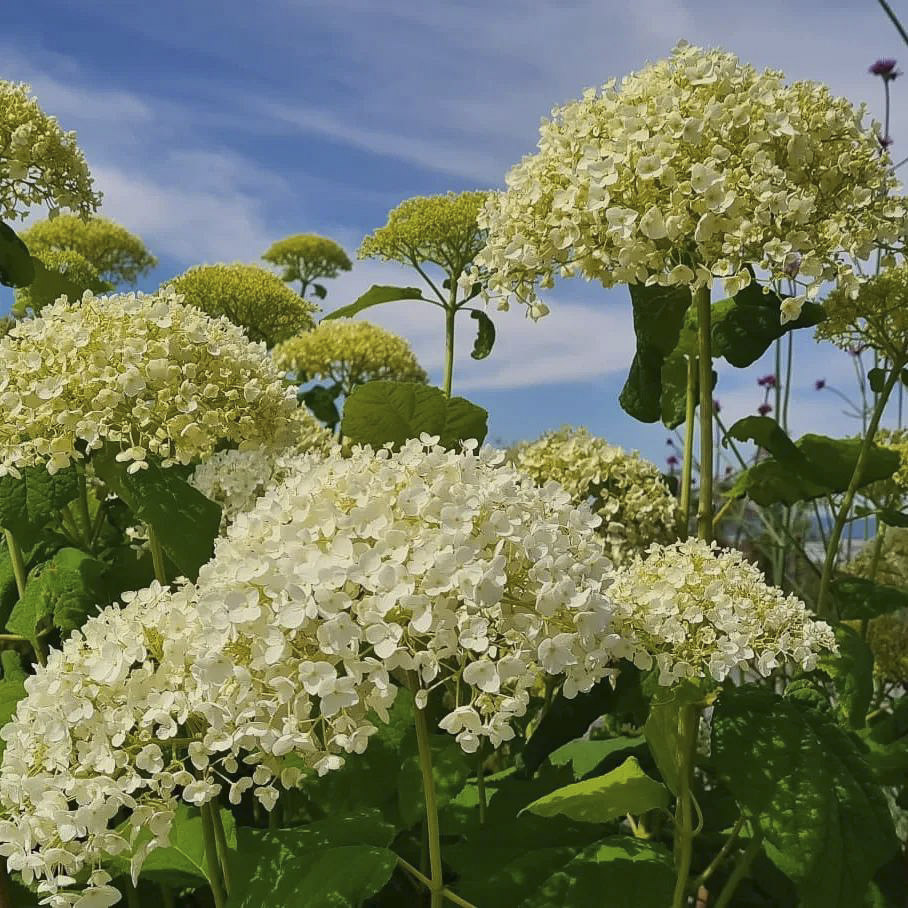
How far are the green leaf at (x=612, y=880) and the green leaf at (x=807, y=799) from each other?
0.57ft

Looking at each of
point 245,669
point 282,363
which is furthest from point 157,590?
point 282,363

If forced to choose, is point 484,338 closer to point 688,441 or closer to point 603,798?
point 688,441

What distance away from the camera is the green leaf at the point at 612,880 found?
4.89ft

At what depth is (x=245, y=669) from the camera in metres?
1.18

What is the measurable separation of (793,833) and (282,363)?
248cm

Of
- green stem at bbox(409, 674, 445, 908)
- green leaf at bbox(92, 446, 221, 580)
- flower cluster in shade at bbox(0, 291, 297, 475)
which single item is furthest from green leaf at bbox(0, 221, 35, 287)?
green stem at bbox(409, 674, 445, 908)

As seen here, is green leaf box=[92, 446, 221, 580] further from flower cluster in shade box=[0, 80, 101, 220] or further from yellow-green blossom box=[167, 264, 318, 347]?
yellow-green blossom box=[167, 264, 318, 347]

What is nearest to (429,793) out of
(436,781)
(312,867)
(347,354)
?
(312,867)

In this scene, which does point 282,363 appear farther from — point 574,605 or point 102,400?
point 574,605

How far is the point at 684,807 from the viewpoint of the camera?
5.37ft

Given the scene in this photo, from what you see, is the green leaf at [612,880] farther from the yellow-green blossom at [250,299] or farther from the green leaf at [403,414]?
the yellow-green blossom at [250,299]

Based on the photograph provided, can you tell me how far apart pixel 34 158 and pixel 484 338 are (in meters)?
1.25

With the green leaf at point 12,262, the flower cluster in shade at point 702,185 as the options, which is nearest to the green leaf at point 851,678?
the flower cluster in shade at point 702,185

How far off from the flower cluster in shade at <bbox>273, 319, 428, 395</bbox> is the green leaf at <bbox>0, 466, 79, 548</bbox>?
1.59 m
